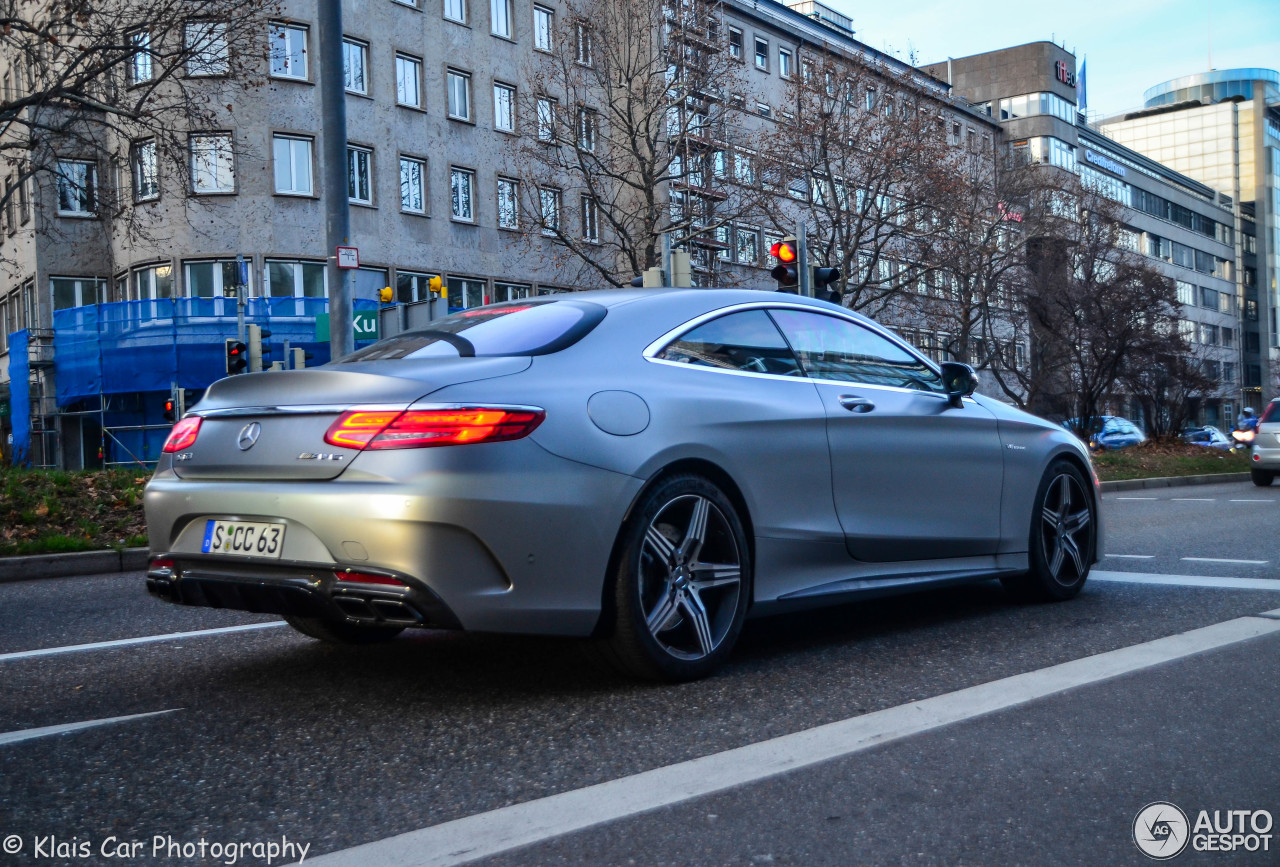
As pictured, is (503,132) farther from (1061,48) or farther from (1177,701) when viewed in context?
(1061,48)

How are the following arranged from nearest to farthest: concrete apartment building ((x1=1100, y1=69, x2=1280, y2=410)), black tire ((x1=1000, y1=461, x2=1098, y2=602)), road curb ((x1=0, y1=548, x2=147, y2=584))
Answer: black tire ((x1=1000, y1=461, x2=1098, y2=602))
road curb ((x1=0, y1=548, x2=147, y2=584))
concrete apartment building ((x1=1100, y1=69, x2=1280, y2=410))

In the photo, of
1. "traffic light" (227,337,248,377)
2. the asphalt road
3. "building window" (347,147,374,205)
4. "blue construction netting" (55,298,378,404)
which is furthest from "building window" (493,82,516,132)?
the asphalt road

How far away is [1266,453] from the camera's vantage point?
20047 mm

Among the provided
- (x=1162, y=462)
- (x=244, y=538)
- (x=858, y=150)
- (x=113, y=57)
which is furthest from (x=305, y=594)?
(x=858, y=150)

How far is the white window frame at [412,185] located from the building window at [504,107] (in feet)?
10.3

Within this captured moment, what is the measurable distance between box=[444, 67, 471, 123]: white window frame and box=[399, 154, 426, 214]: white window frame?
182cm

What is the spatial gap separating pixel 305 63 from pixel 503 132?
21.9 ft

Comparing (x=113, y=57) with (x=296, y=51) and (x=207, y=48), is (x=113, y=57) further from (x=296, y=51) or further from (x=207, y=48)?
(x=296, y=51)

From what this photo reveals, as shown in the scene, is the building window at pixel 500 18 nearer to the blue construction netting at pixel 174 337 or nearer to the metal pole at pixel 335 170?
the blue construction netting at pixel 174 337

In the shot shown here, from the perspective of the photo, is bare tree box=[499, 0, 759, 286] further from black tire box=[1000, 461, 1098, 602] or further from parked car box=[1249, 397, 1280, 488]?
black tire box=[1000, 461, 1098, 602]

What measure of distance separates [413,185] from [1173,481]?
22.7 meters

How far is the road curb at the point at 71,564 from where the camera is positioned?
9820 mm

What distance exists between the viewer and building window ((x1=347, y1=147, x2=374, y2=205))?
3506cm

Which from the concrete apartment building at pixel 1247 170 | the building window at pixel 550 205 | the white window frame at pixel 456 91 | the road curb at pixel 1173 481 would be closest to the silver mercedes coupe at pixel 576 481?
the road curb at pixel 1173 481
